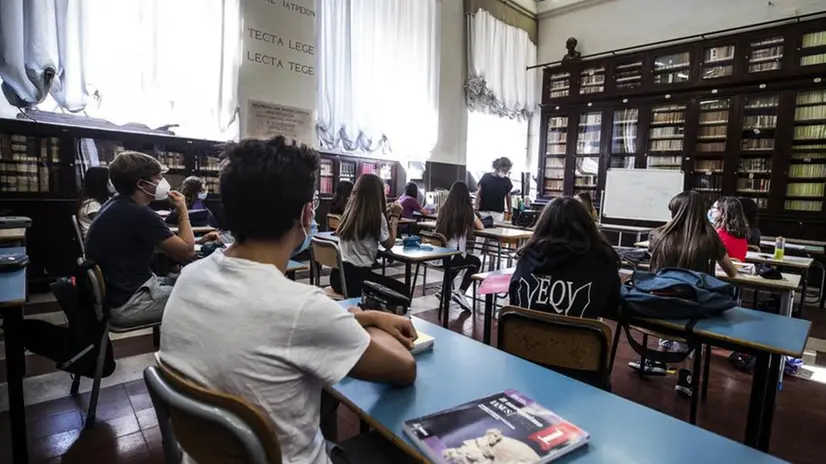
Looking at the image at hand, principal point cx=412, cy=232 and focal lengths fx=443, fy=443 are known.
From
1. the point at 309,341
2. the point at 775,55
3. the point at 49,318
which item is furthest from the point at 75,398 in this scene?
the point at 775,55

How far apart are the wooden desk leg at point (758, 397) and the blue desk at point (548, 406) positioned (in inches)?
35.9

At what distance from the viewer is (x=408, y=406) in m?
0.94

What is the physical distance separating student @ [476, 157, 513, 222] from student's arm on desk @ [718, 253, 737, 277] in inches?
139

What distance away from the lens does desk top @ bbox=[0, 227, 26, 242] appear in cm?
270

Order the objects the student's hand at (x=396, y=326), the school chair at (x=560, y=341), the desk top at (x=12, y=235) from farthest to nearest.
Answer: the desk top at (x=12, y=235)
the school chair at (x=560, y=341)
the student's hand at (x=396, y=326)

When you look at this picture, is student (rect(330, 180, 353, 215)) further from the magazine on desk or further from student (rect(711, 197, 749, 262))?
the magazine on desk

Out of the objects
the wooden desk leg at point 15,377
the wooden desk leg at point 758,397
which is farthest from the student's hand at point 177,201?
the wooden desk leg at point 758,397

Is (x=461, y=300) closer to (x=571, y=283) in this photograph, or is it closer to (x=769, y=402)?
(x=571, y=283)

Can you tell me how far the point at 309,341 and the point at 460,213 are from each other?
3.46m

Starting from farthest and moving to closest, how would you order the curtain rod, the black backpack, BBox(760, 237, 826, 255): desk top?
the curtain rod < BBox(760, 237, 826, 255): desk top < the black backpack

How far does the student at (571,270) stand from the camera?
1.67 meters

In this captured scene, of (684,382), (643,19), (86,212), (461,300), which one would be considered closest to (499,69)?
(643,19)

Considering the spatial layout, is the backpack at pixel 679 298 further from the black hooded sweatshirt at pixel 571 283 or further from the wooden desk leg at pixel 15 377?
the wooden desk leg at pixel 15 377

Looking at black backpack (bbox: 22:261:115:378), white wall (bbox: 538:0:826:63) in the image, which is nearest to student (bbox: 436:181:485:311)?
black backpack (bbox: 22:261:115:378)
